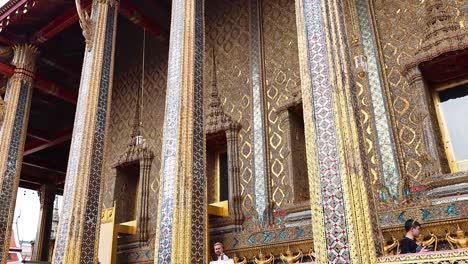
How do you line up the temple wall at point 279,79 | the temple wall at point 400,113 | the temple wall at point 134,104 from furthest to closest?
the temple wall at point 134,104
the temple wall at point 279,79
the temple wall at point 400,113

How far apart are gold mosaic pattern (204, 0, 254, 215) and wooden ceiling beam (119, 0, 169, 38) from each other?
1.16 m

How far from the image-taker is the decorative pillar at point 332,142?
3.47 metres

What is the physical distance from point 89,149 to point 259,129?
268 cm

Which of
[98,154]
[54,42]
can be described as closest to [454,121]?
[98,154]

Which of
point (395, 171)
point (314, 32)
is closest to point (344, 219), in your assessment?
point (314, 32)

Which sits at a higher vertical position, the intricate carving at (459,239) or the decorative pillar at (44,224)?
the decorative pillar at (44,224)

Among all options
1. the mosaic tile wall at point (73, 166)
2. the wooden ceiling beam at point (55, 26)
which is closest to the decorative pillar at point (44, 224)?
the wooden ceiling beam at point (55, 26)

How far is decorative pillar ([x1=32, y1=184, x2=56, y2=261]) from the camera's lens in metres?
14.9

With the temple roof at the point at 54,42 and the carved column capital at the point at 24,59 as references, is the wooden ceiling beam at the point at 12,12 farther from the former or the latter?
the carved column capital at the point at 24,59

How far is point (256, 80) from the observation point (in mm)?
7723

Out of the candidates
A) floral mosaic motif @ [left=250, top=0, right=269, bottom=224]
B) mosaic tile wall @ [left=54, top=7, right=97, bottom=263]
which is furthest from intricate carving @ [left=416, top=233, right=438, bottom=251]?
mosaic tile wall @ [left=54, top=7, right=97, bottom=263]

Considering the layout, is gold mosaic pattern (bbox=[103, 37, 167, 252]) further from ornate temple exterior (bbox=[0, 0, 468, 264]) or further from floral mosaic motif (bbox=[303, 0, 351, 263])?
floral mosaic motif (bbox=[303, 0, 351, 263])

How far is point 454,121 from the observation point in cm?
575

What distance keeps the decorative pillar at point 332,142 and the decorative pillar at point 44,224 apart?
13.4 metres
